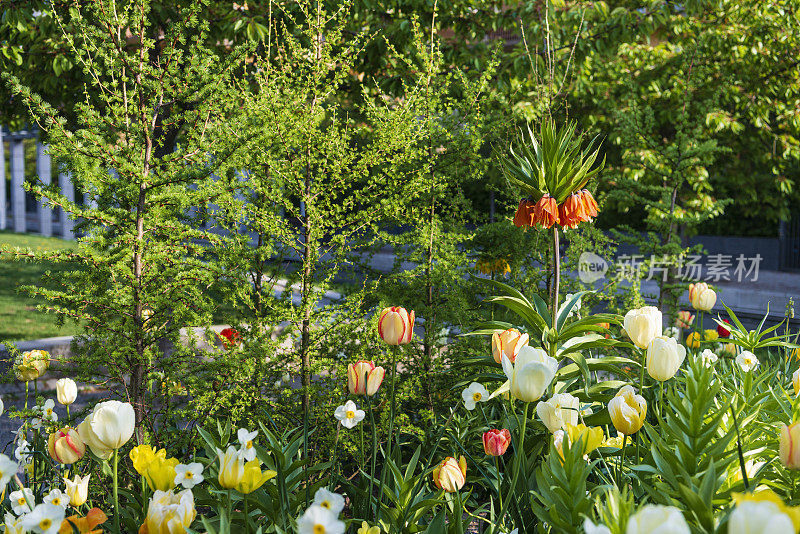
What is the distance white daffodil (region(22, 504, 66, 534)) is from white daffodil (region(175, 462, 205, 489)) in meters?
0.29

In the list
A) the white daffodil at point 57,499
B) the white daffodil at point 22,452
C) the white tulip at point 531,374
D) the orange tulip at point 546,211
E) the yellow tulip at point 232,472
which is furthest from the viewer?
the orange tulip at point 546,211

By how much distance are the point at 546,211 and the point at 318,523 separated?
2.26 m

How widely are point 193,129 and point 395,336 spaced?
5.82ft

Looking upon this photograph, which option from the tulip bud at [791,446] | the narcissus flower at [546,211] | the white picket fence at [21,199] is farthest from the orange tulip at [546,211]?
the white picket fence at [21,199]

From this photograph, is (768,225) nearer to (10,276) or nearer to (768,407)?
(768,407)

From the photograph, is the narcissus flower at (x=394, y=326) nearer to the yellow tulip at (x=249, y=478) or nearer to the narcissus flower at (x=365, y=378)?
the narcissus flower at (x=365, y=378)

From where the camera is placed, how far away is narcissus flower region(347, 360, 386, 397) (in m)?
2.08

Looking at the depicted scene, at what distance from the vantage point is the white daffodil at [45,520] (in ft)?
4.52

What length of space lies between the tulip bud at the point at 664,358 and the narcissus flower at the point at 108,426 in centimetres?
146

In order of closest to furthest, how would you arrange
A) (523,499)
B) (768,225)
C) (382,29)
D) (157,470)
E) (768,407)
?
1. (157,470)
2. (523,499)
3. (768,407)
4. (382,29)
5. (768,225)

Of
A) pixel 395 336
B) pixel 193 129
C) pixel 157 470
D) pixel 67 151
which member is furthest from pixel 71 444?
pixel 193 129

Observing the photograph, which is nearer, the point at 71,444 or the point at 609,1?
the point at 71,444

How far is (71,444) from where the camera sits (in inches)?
72.8

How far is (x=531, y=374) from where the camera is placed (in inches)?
62.6
